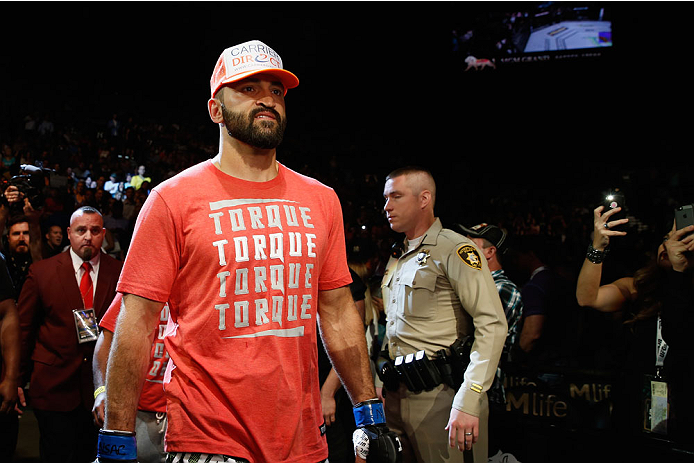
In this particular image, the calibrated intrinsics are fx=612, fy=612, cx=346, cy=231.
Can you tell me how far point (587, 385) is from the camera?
13.1 feet

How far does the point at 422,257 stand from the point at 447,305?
11.4 inches

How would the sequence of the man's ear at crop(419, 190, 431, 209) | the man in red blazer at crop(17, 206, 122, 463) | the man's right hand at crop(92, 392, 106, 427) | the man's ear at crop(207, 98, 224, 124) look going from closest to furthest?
1. the man's ear at crop(207, 98, 224, 124)
2. the man's right hand at crop(92, 392, 106, 427)
3. the man's ear at crop(419, 190, 431, 209)
4. the man in red blazer at crop(17, 206, 122, 463)

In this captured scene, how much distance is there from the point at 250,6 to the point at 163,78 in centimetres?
344

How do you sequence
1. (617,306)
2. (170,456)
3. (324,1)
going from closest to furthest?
(170,456)
(617,306)
(324,1)

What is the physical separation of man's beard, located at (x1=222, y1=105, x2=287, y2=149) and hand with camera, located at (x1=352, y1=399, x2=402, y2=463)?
912mm

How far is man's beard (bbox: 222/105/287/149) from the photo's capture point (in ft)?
6.44

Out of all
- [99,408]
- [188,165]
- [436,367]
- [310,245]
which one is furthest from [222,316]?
[188,165]

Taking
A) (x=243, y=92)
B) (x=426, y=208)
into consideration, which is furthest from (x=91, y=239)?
(x=243, y=92)

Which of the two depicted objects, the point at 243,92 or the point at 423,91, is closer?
the point at 243,92

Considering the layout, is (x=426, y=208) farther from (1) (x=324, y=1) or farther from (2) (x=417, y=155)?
(2) (x=417, y=155)

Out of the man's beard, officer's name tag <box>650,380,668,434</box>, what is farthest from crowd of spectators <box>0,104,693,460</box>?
the man's beard

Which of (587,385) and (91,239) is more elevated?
(91,239)

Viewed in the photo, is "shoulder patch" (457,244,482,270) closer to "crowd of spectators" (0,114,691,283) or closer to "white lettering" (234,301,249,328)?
"white lettering" (234,301,249,328)

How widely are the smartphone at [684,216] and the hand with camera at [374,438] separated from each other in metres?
1.85
